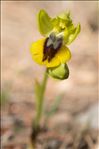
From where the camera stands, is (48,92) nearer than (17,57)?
Yes

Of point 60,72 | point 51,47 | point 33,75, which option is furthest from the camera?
point 33,75

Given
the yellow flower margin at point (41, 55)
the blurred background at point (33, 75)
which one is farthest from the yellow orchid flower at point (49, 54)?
the blurred background at point (33, 75)

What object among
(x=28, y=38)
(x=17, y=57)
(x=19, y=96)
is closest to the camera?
(x=19, y=96)

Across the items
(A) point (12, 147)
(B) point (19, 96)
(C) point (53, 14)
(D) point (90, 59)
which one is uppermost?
Answer: (C) point (53, 14)

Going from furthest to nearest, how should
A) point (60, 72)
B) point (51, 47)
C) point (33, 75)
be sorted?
1. point (33, 75)
2. point (51, 47)
3. point (60, 72)

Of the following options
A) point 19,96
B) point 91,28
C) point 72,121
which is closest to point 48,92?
point 19,96

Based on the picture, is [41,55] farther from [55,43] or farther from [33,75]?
[33,75]

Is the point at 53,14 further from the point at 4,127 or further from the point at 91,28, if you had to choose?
the point at 4,127

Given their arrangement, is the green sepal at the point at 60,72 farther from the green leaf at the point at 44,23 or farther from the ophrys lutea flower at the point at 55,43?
the green leaf at the point at 44,23

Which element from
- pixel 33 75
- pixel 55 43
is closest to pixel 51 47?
pixel 55 43
